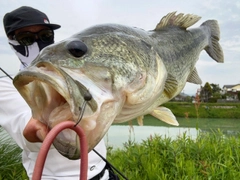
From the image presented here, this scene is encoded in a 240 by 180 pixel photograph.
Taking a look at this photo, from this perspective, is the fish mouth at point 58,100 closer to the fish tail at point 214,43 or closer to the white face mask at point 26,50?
the white face mask at point 26,50

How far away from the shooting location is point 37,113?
43.4 inches

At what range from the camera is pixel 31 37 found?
6.85 feet

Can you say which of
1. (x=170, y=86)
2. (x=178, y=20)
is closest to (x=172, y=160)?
(x=178, y=20)

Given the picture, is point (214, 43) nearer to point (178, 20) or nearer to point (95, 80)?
point (178, 20)

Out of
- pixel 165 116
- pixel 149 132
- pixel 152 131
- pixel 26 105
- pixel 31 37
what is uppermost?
pixel 31 37

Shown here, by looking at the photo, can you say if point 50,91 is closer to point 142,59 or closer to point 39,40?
point 142,59

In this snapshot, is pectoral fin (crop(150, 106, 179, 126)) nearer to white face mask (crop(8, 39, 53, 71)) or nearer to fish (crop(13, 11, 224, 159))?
fish (crop(13, 11, 224, 159))

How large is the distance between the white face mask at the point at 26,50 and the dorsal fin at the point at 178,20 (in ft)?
2.56

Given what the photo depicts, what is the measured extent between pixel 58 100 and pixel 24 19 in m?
1.19

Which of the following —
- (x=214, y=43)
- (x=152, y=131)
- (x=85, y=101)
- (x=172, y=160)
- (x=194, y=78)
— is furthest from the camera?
(x=152, y=131)

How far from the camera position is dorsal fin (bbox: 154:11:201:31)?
7.20 ft

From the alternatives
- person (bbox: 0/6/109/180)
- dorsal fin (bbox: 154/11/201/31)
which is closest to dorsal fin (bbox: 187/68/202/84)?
dorsal fin (bbox: 154/11/201/31)

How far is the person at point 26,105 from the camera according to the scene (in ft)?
5.98

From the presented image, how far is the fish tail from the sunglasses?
5.34ft
